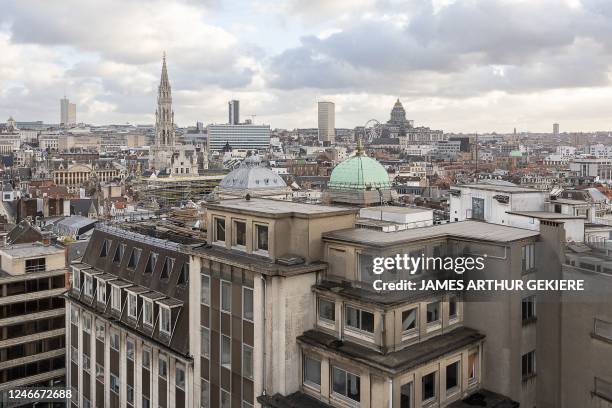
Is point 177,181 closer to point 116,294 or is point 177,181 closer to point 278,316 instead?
point 116,294

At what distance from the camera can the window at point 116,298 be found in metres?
31.9

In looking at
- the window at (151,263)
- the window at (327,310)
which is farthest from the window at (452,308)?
the window at (151,263)

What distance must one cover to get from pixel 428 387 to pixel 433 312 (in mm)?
2543

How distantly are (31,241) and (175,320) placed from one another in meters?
31.8

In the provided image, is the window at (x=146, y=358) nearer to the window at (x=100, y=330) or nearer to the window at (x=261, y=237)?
the window at (x=100, y=330)

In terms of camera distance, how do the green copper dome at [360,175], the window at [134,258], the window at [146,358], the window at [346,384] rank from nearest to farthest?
the window at [346,384], the window at [146,358], the window at [134,258], the green copper dome at [360,175]

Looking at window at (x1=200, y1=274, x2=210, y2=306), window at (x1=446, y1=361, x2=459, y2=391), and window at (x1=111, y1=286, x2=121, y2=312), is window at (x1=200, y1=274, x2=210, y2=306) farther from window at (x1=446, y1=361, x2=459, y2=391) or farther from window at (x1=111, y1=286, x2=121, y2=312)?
window at (x1=446, y1=361, x2=459, y2=391)

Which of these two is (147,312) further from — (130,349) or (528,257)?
(528,257)

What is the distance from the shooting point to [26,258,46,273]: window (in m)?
43.9

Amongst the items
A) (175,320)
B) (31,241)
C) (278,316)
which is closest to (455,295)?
(278,316)

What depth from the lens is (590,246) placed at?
2266 cm

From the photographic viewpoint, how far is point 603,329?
21.2 meters

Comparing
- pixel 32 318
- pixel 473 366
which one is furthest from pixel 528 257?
pixel 32 318

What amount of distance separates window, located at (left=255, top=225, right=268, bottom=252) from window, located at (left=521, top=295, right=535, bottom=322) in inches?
370
